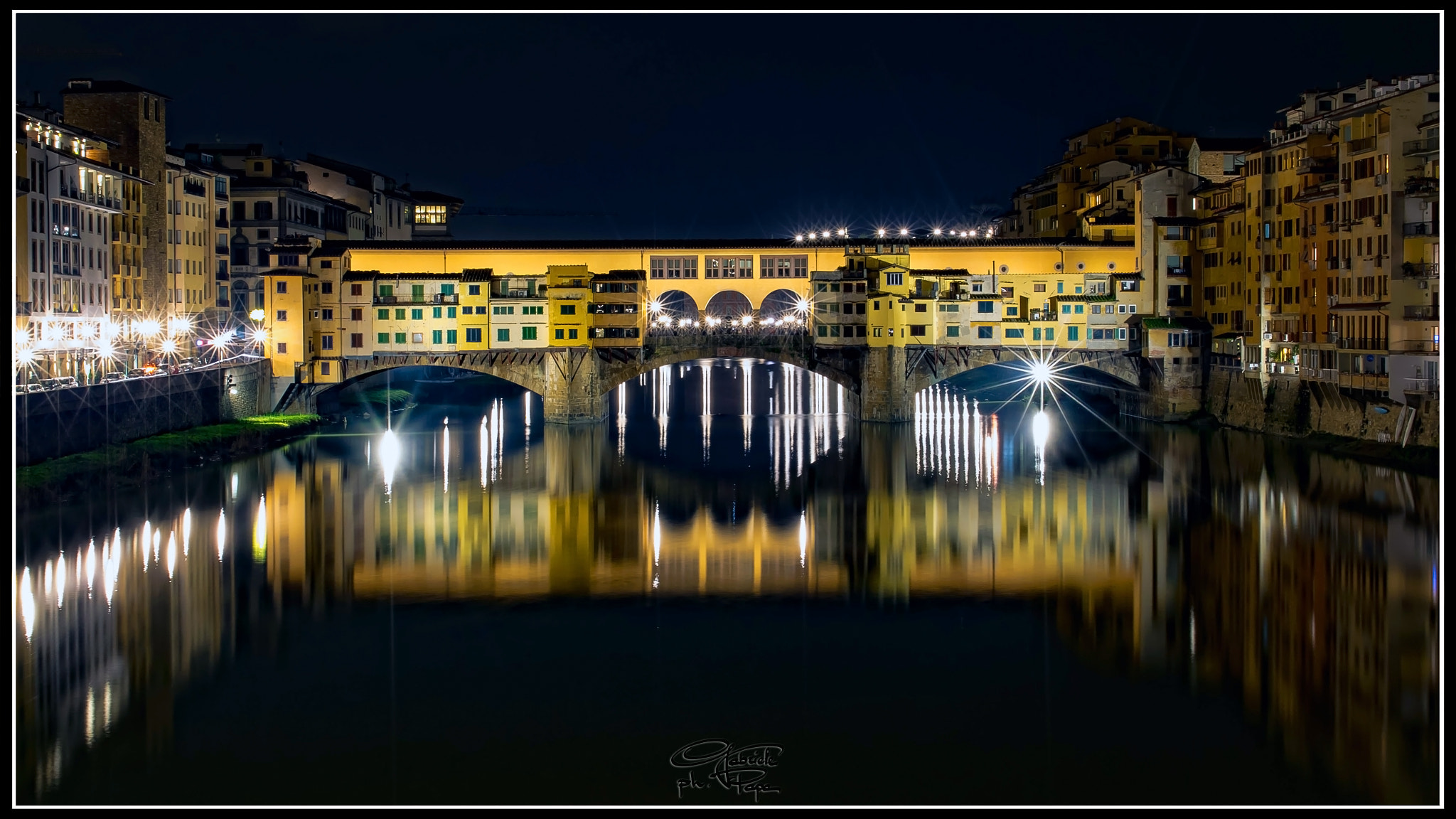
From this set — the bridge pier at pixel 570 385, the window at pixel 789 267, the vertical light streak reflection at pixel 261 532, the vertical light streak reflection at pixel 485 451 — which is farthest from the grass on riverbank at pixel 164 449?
the window at pixel 789 267

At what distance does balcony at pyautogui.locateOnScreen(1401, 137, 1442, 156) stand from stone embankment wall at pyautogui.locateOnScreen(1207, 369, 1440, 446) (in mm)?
6353

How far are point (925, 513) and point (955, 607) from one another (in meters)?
8.57

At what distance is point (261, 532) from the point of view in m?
29.8

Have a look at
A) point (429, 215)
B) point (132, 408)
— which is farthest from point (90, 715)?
point (429, 215)

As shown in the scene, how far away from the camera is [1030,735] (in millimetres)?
17953

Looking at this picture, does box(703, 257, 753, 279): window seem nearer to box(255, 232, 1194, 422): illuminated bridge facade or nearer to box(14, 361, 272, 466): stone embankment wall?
box(255, 232, 1194, 422): illuminated bridge facade

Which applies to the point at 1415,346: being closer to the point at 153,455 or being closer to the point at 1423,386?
the point at 1423,386

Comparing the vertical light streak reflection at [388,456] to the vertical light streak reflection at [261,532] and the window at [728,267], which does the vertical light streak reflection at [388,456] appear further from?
the window at [728,267]

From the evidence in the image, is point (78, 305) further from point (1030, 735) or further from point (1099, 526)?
point (1030, 735)

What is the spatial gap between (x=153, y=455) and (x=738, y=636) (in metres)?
20.3

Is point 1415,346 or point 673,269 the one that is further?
point 673,269

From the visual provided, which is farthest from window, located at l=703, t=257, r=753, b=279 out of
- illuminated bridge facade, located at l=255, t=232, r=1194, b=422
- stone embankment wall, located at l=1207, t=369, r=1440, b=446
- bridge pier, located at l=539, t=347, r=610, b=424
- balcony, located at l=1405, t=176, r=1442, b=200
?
balcony, located at l=1405, t=176, r=1442, b=200

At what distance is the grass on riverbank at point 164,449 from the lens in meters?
30.5
